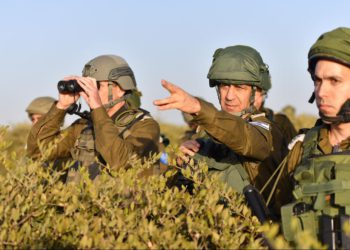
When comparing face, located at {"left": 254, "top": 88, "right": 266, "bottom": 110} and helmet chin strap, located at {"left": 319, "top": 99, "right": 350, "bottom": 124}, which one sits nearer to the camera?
helmet chin strap, located at {"left": 319, "top": 99, "right": 350, "bottom": 124}

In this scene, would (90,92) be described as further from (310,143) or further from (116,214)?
(116,214)

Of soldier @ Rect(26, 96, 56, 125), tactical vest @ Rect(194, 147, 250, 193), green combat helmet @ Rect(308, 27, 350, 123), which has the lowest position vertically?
soldier @ Rect(26, 96, 56, 125)

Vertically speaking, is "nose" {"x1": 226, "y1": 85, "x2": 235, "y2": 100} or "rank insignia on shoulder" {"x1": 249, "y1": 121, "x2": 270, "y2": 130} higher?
"nose" {"x1": 226, "y1": 85, "x2": 235, "y2": 100}

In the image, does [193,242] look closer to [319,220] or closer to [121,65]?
[319,220]

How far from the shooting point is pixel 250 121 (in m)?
6.33

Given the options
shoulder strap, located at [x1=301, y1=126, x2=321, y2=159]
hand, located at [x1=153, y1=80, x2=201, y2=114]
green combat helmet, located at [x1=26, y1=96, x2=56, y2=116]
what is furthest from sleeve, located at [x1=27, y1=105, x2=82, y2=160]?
green combat helmet, located at [x1=26, y1=96, x2=56, y2=116]

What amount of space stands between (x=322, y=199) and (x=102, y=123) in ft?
8.08

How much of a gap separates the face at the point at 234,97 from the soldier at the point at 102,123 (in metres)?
0.75

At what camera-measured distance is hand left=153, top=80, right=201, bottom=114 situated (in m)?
4.87

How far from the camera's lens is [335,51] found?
4.95 m

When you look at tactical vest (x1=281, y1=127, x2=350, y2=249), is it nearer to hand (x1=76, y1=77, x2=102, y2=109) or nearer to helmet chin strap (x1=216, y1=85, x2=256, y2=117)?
helmet chin strap (x1=216, y1=85, x2=256, y2=117)

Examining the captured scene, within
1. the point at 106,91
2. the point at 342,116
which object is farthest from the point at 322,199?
the point at 106,91

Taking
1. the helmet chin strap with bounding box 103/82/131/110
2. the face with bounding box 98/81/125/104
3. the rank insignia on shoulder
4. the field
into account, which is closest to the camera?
the field

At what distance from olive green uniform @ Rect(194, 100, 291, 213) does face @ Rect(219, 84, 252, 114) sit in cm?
17
